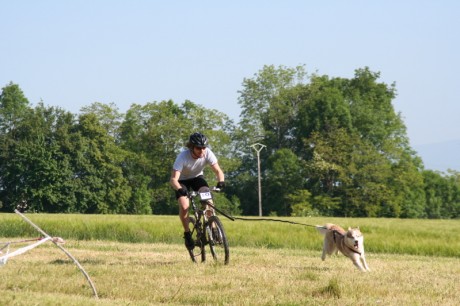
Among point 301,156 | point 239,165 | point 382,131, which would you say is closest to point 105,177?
point 239,165

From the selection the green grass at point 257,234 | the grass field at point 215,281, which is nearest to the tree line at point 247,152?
the green grass at point 257,234

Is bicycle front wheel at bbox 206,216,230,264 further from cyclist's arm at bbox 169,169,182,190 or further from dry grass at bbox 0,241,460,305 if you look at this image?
cyclist's arm at bbox 169,169,182,190

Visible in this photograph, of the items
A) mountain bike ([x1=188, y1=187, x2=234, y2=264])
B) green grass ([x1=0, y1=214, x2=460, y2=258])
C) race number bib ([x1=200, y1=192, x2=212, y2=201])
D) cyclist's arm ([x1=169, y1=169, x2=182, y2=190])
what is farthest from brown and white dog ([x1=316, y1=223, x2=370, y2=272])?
green grass ([x1=0, y1=214, x2=460, y2=258])

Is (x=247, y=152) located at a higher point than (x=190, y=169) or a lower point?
higher

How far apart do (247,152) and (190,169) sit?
75411 millimetres

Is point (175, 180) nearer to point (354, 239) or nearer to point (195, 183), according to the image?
point (195, 183)

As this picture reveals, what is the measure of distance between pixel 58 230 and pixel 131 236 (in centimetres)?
294

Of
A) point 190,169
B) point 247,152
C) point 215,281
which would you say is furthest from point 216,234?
point 247,152

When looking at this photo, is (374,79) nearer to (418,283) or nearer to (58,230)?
(58,230)

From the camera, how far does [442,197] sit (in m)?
101

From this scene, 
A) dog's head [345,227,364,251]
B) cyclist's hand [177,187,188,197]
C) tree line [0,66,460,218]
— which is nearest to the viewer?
cyclist's hand [177,187,188,197]

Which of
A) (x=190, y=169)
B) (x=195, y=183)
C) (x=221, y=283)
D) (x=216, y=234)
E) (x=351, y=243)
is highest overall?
(x=190, y=169)

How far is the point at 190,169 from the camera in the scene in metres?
13.4

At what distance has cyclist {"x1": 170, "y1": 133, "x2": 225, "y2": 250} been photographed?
42.9ft
